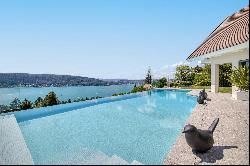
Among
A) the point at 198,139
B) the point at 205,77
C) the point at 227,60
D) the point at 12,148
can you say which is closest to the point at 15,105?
the point at 12,148

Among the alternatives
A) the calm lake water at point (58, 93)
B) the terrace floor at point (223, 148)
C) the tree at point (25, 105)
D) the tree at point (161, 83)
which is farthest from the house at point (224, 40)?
the calm lake water at point (58, 93)

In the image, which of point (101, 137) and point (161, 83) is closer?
point (101, 137)

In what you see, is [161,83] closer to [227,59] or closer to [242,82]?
[227,59]

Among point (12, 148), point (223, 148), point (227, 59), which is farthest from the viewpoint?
point (227, 59)

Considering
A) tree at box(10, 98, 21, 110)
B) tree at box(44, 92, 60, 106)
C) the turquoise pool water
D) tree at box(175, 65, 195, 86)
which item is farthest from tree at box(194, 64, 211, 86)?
tree at box(10, 98, 21, 110)

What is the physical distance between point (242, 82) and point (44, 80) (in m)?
106

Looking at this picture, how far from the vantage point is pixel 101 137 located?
909 cm

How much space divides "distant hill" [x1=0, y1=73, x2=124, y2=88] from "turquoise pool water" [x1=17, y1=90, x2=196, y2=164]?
7748 centimetres

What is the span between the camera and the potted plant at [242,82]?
43.1 ft

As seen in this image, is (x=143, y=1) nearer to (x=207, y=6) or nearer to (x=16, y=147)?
(x=207, y=6)

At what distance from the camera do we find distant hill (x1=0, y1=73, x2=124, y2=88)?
8618 cm

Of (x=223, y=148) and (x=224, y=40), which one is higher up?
(x=224, y=40)

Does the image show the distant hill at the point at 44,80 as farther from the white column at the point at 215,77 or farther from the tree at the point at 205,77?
the white column at the point at 215,77

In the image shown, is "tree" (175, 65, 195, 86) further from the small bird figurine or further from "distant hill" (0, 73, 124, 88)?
"distant hill" (0, 73, 124, 88)
